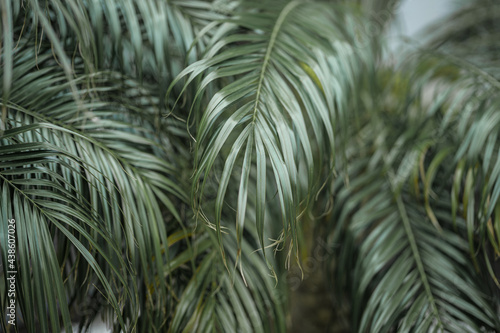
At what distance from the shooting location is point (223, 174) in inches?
21.8

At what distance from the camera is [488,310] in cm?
76

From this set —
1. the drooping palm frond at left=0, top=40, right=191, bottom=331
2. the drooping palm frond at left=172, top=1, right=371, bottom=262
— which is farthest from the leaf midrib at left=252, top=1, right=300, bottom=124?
the drooping palm frond at left=0, top=40, right=191, bottom=331

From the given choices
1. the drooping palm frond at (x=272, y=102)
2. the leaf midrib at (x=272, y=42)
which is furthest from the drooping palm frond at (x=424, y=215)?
the leaf midrib at (x=272, y=42)

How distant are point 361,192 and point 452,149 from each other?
0.22m

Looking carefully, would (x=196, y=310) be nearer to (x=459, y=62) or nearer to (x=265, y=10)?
(x=265, y=10)

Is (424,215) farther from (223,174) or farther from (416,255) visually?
(223,174)

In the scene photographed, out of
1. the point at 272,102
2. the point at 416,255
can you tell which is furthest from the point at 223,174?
the point at 416,255

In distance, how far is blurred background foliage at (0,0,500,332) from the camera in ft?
1.90

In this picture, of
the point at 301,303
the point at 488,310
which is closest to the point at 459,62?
the point at 488,310

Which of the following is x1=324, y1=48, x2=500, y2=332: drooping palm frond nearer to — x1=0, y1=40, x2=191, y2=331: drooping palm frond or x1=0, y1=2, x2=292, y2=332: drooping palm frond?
x1=0, y1=2, x2=292, y2=332: drooping palm frond

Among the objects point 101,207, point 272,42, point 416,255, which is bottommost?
point 416,255

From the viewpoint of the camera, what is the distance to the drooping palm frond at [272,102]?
567 millimetres

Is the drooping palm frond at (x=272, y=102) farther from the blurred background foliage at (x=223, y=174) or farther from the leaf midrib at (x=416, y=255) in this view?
the leaf midrib at (x=416, y=255)

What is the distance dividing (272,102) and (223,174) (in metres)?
0.15
